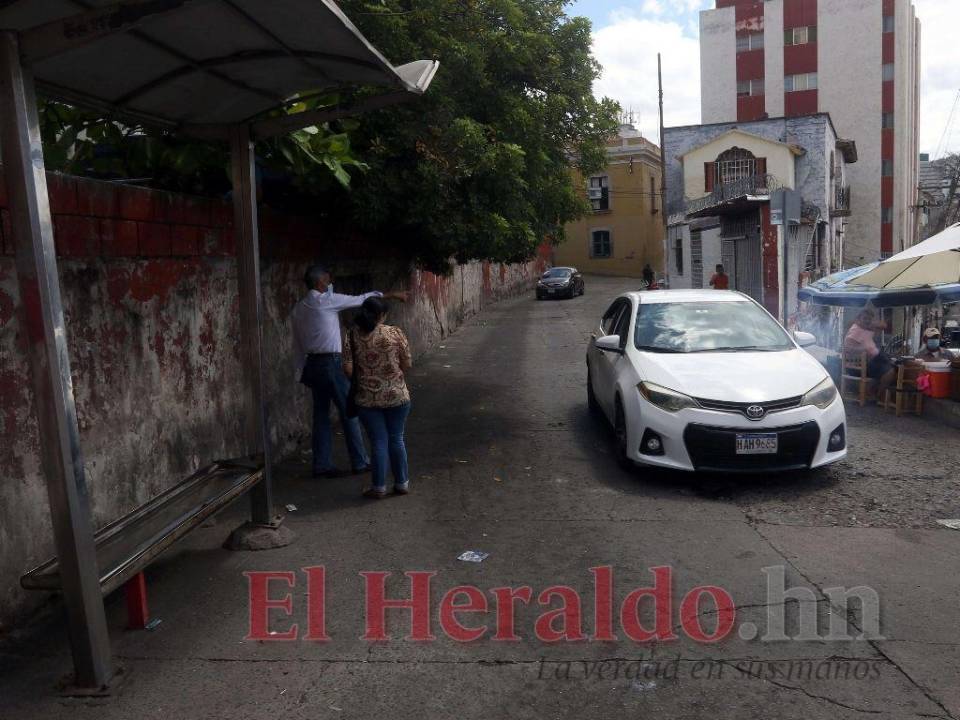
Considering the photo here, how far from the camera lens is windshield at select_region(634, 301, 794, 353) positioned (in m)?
8.03

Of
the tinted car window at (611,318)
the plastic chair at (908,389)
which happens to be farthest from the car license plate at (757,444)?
the plastic chair at (908,389)

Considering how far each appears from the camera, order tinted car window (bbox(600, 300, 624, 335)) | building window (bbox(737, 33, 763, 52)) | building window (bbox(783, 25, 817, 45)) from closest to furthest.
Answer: tinted car window (bbox(600, 300, 624, 335)), building window (bbox(783, 25, 817, 45)), building window (bbox(737, 33, 763, 52))

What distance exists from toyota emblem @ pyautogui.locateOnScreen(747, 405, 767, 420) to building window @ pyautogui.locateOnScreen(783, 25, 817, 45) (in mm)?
47122

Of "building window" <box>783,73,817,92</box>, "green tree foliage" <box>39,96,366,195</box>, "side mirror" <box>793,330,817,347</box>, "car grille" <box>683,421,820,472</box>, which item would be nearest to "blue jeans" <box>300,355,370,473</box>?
"green tree foliage" <box>39,96,366,195</box>

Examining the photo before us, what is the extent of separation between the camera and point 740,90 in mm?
49219

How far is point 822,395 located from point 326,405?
14.1ft

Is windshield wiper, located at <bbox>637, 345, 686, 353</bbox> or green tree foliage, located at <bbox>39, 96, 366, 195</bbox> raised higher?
green tree foliage, located at <bbox>39, 96, 366, 195</bbox>

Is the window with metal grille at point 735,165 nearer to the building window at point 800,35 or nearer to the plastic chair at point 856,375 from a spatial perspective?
the building window at point 800,35

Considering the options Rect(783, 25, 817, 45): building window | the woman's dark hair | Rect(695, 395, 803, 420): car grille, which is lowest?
Rect(695, 395, 803, 420): car grille

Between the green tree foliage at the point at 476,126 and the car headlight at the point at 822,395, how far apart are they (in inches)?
175

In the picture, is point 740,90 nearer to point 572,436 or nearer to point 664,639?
point 572,436

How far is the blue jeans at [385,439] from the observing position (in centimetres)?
679

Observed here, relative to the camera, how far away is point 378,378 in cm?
673

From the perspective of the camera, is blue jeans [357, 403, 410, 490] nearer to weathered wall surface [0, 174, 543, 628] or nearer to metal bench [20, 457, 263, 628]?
Answer: metal bench [20, 457, 263, 628]
